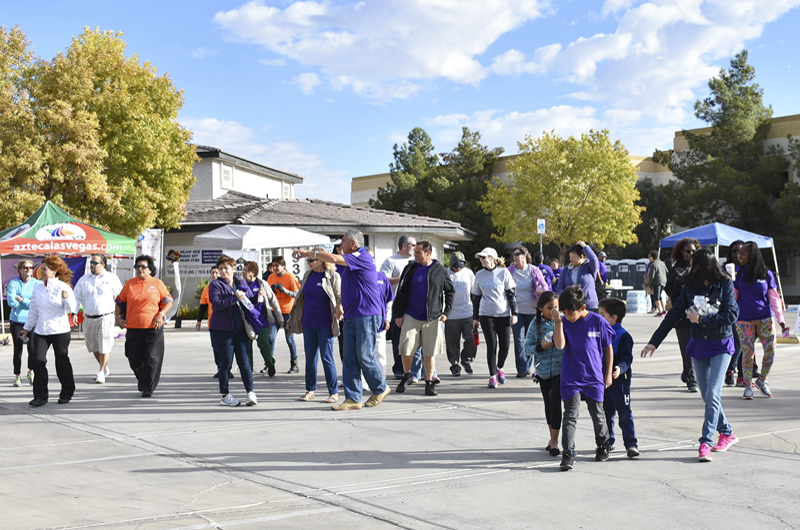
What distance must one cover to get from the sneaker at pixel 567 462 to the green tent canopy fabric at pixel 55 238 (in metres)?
14.2

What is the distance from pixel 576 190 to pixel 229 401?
36.8 m

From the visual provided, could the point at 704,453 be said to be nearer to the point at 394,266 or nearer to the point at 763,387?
the point at 763,387

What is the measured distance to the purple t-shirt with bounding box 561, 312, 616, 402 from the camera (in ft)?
19.1

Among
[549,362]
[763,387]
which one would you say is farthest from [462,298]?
[549,362]

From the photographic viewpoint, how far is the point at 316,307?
8875mm

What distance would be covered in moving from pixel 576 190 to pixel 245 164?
18596 mm

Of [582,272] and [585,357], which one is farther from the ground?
[582,272]

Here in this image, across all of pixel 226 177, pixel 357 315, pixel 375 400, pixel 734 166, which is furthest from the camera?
pixel 734 166

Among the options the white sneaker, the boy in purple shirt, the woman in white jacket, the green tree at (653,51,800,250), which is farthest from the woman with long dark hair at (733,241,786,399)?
the green tree at (653,51,800,250)

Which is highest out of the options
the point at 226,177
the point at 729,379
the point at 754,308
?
the point at 226,177

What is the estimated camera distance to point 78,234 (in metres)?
17.6

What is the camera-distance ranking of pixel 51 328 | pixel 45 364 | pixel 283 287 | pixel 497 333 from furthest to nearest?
pixel 283 287
pixel 497 333
pixel 51 328
pixel 45 364

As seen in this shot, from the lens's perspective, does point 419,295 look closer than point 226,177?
Yes

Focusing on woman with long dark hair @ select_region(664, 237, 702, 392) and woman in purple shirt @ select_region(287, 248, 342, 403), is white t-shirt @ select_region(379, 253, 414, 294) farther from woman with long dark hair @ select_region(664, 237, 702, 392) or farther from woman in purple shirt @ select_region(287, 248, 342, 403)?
woman with long dark hair @ select_region(664, 237, 702, 392)
